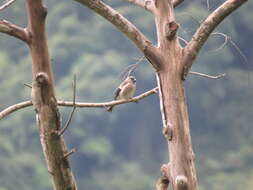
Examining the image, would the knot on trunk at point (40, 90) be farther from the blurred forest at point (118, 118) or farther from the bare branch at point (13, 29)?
the blurred forest at point (118, 118)

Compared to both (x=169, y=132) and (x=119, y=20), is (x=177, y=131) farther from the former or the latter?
(x=119, y=20)

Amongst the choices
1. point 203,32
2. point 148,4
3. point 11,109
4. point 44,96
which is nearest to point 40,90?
point 44,96

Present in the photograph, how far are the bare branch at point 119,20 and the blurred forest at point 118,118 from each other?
976 inches

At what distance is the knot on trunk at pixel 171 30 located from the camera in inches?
246

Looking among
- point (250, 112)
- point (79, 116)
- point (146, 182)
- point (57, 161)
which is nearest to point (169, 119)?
point (57, 161)

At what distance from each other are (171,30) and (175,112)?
612 mm

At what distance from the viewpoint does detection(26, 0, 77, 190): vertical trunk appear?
5.16 metres

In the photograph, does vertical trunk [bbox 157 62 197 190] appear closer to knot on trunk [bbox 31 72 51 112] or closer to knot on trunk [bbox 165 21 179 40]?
knot on trunk [bbox 165 21 179 40]

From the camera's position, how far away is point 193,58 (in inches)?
244

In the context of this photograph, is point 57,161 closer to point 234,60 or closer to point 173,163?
point 173,163

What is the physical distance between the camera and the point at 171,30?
627 cm

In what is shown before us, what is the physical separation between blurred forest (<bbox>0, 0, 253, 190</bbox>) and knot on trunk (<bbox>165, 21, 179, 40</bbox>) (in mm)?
24624

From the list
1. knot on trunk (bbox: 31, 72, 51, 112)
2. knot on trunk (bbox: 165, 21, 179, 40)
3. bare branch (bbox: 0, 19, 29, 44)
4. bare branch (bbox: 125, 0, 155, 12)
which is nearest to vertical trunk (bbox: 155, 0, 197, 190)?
knot on trunk (bbox: 165, 21, 179, 40)

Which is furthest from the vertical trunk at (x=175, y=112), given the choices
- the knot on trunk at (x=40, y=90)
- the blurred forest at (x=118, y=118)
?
the blurred forest at (x=118, y=118)
